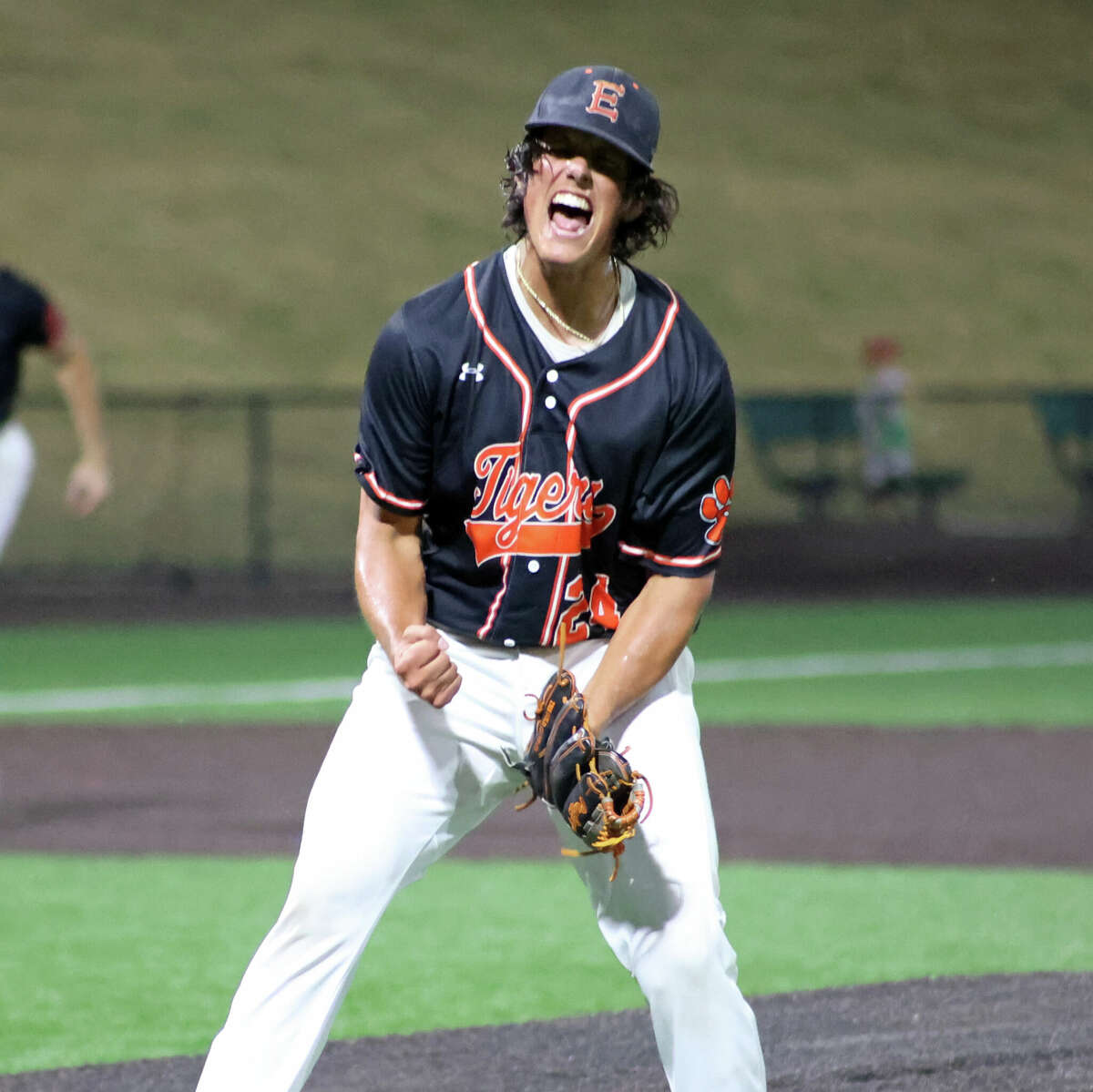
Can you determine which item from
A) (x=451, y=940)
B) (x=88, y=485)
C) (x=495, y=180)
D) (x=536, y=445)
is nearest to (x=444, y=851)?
(x=536, y=445)

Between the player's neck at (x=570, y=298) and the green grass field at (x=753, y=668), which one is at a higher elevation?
the player's neck at (x=570, y=298)

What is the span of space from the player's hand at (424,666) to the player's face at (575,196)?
0.77 metres

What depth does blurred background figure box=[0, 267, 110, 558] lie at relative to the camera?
805 centimetres

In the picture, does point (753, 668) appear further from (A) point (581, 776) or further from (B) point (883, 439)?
(A) point (581, 776)

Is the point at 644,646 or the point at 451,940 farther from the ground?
the point at 644,646

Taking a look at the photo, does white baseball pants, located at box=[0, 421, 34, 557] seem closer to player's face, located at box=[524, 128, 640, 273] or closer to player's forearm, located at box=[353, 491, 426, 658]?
player's forearm, located at box=[353, 491, 426, 658]

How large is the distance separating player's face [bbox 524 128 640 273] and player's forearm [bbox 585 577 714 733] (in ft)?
2.22

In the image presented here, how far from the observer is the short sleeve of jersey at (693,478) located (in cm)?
402

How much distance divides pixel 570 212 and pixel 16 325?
462cm

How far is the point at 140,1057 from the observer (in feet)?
17.5

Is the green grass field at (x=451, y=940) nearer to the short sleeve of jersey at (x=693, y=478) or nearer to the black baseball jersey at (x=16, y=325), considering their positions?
the black baseball jersey at (x=16, y=325)

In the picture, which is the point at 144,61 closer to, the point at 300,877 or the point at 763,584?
the point at 763,584

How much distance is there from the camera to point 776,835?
28.6ft

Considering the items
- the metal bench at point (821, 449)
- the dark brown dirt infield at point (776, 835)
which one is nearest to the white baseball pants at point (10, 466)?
the dark brown dirt infield at point (776, 835)
